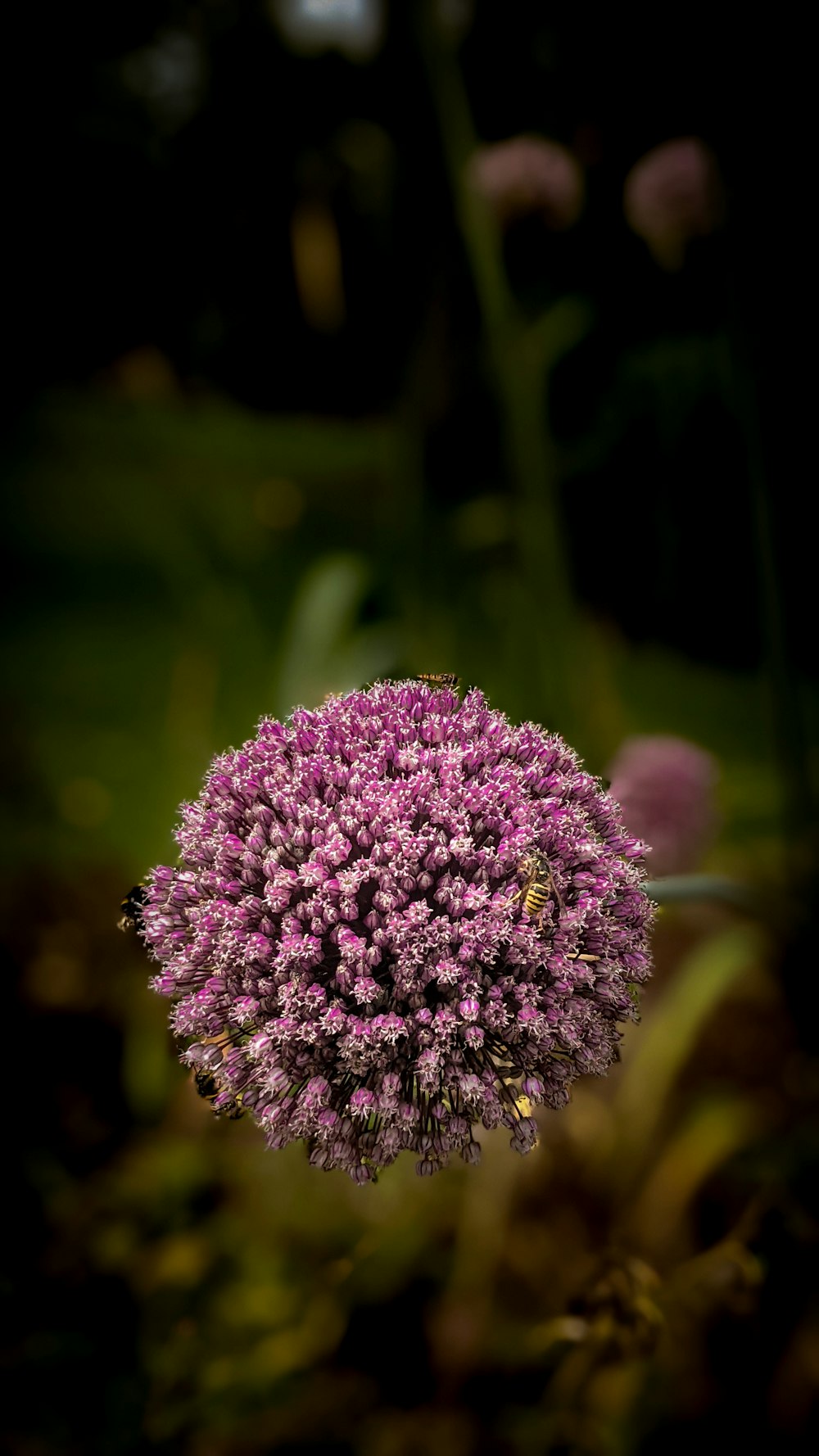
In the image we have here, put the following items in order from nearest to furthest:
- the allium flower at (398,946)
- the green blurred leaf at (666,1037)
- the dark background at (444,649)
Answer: the allium flower at (398,946) < the dark background at (444,649) < the green blurred leaf at (666,1037)

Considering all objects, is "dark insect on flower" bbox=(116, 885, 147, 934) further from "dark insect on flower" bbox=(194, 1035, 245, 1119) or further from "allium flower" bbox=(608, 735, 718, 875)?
"allium flower" bbox=(608, 735, 718, 875)

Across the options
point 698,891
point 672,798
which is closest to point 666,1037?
point 672,798

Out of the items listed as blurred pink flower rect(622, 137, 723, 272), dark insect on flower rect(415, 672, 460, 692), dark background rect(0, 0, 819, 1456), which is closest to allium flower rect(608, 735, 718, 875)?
dark background rect(0, 0, 819, 1456)

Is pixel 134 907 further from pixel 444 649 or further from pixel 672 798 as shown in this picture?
pixel 444 649

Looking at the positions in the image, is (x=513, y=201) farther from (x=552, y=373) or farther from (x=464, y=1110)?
(x=464, y=1110)

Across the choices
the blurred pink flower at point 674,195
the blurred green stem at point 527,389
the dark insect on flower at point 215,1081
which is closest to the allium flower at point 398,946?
the dark insect on flower at point 215,1081

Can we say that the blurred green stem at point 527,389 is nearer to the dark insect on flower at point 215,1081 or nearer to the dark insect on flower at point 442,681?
the dark insect on flower at point 442,681
